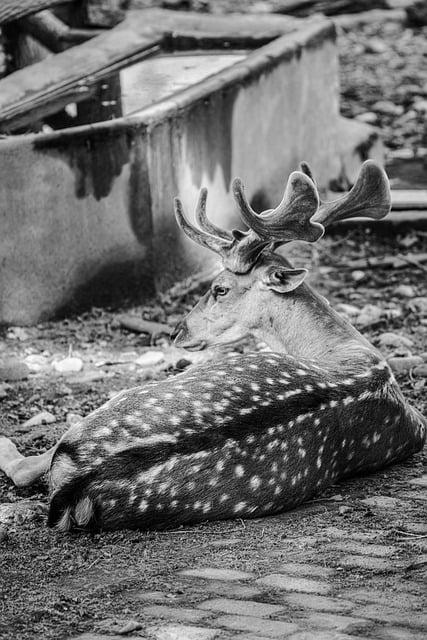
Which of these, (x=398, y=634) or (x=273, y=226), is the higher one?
(x=273, y=226)

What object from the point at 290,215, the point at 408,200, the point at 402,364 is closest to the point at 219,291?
the point at 290,215

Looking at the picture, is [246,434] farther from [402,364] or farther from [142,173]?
[142,173]

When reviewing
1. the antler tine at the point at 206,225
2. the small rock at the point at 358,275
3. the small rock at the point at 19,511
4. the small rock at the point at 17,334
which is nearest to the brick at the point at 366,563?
the small rock at the point at 19,511

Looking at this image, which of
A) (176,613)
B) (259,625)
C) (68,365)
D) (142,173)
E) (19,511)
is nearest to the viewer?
(259,625)

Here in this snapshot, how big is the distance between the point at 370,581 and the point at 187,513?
710 mm

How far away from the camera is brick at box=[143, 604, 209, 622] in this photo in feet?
10.6

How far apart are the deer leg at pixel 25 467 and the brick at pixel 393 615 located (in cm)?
160

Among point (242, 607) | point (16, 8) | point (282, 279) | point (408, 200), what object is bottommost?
point (408, 200)

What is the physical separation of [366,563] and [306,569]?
7.6 inches

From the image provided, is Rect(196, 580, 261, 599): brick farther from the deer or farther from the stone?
the stone

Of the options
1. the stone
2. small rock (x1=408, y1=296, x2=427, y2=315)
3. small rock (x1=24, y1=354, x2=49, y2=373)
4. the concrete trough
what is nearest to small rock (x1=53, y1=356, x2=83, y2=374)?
small rock (x1=24, y1=354, x2=49, y2=373)

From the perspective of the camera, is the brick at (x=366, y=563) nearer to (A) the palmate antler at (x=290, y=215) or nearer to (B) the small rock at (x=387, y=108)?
(A) the palmate antler at (x=290, y=215)

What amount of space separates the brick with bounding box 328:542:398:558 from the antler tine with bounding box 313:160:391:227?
195 cm

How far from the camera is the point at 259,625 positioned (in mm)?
3166
